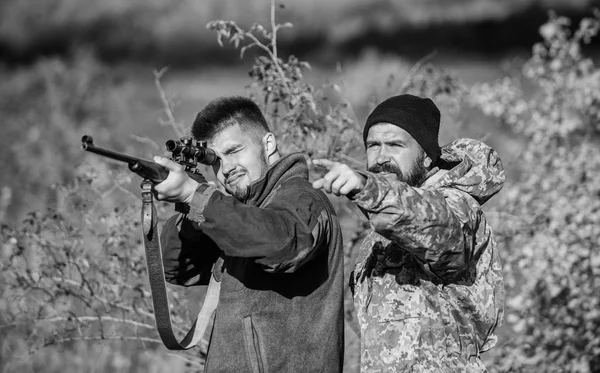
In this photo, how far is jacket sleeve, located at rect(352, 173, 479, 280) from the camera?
3.10 m

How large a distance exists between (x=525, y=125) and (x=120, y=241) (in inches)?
167

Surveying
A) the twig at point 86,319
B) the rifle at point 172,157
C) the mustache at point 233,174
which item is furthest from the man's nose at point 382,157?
the twig at point 86,319

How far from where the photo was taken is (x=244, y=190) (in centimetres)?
360

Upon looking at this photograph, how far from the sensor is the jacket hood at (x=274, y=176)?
11.5 feet

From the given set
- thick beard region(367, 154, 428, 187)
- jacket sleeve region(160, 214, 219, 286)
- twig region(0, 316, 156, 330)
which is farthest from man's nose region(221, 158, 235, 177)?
twig region(0, 316, 156, 330)

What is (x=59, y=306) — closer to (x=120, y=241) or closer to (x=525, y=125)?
(x=120, y=241)

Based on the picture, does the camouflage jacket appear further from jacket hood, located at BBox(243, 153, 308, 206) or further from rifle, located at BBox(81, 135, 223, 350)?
rifle, located at BBox(81, 135, 223, 350)

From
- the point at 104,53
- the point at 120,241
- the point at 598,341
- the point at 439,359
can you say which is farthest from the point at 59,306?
the point at 104,53

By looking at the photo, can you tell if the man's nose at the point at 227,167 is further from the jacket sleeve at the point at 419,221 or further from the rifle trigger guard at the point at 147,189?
the jacket sleeve at the point at 419,221

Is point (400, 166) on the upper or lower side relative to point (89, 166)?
lower

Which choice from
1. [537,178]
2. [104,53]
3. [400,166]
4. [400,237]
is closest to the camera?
[400,237]

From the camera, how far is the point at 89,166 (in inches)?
245

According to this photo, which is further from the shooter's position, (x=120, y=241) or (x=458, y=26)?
(x=458, y=26)

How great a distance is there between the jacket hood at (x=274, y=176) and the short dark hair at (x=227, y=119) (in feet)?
0.83
